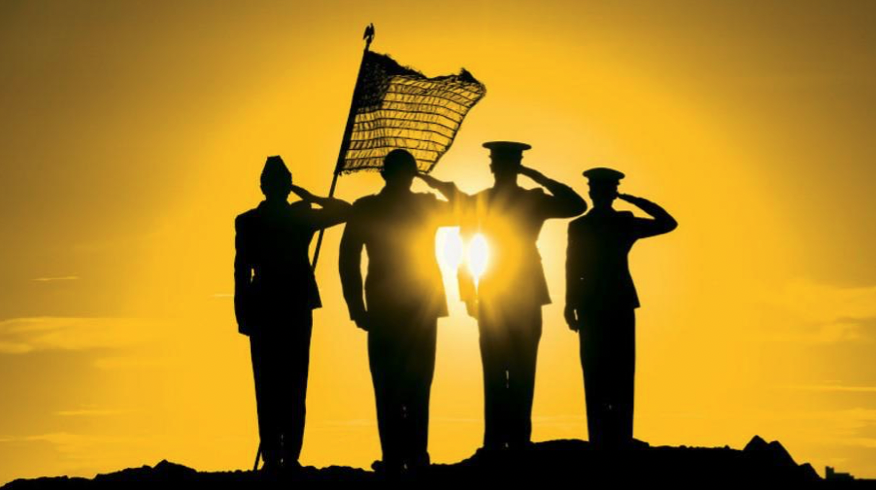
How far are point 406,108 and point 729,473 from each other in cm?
625

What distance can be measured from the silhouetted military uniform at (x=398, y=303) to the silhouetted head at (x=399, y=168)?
13 centimetres

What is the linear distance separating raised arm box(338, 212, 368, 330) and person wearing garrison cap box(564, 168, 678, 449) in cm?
291

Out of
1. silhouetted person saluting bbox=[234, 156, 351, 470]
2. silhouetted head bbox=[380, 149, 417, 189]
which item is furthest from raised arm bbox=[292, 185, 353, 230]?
silhouetted head bbox=[380, 149, 417, 189]

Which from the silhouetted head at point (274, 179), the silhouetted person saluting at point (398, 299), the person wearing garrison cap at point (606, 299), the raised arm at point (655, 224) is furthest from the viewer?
the raised arm at point (655, 224)

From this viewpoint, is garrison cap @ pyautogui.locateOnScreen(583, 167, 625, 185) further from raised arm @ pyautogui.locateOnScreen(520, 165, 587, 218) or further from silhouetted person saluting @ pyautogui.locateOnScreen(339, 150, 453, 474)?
silhouetted person saluting @ pyautogui.locateOnScreen(339, 150, 453, 474)

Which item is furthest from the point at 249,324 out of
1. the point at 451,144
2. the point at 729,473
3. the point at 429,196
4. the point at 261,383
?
the point at 729,473

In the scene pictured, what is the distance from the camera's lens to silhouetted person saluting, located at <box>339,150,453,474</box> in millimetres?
15867

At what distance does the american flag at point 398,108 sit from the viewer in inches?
736

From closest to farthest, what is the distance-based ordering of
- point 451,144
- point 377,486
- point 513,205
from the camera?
point 377,486 → point 513,205 → point 451,144

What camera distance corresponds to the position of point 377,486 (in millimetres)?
15352

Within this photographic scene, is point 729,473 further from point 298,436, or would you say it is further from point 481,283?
point 298,436

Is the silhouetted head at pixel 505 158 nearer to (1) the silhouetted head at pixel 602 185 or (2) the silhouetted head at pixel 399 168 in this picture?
(2) the silhouetted head at pixel 399 168

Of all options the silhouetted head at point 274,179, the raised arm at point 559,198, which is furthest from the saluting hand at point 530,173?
the silhouetted head at point 274,179

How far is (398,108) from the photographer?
18984 mm
